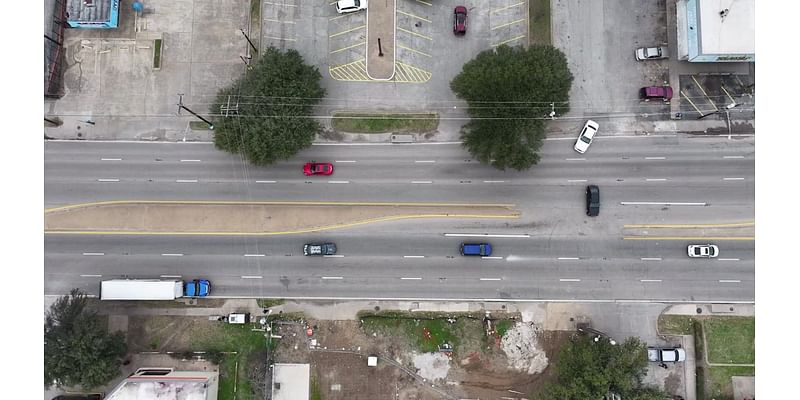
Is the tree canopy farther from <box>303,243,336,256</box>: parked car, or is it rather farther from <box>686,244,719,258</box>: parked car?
<box>303,243,336,256</box>: parked car

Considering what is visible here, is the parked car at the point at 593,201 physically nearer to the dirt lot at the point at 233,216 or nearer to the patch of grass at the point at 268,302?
the dirt lot at the point at 233,216

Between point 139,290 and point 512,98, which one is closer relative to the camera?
point 512,98

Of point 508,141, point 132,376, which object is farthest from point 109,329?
point 508,141

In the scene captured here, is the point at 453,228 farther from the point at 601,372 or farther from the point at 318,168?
the point at 601,372

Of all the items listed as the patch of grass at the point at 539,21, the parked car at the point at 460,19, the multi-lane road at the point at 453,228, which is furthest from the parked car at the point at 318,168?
the patch of grass at the point at 539,21

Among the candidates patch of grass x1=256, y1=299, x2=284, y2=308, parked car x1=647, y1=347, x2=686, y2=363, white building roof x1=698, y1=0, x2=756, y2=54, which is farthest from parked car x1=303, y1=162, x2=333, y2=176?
white building roof x1=698, y1=0, x2=756, y2=54

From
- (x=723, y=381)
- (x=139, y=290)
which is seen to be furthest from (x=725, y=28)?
(x=139, y=290)

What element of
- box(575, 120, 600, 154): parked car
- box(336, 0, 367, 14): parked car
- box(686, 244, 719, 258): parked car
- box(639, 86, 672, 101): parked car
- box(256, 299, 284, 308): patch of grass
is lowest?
box(256, 299, 284, 308): patch of grass
